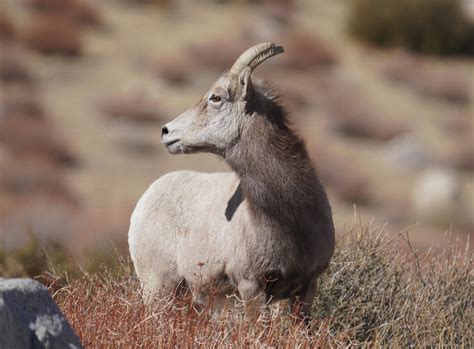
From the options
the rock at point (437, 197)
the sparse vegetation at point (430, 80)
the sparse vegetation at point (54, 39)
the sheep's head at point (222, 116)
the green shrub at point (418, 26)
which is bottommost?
the rock at point (437, 197)

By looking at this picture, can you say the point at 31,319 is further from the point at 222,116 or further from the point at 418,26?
the point at 418,26

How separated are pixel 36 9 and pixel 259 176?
90.3 feet

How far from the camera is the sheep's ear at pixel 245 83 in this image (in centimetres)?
686

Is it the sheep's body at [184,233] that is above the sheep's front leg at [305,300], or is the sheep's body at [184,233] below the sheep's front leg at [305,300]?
above

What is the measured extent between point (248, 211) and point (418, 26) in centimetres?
2816

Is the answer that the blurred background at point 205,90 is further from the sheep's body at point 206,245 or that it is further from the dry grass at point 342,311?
the dry grass at point 342,311

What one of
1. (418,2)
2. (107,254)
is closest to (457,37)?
(418,2)

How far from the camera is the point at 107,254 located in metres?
9.18

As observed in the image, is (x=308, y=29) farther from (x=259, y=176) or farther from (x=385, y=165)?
(x=259, y=176)

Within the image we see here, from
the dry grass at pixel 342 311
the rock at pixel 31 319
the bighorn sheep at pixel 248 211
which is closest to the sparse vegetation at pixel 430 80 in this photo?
the dry grass at pixel 342 311

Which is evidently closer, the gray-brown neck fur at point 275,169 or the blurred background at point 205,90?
the gray-brown neck fur at point 275,169

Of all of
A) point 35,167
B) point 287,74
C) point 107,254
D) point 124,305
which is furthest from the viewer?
point 287,74

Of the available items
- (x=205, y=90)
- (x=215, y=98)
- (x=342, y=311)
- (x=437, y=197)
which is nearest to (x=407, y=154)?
(x=437, y=197)

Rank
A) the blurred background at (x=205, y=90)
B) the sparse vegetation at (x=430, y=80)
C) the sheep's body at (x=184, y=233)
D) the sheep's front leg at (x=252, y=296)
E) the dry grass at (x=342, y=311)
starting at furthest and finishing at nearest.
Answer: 1. the sparse vegetation at (x=430, y=80)
2. the blurred background at (x=205, y=90)
3. the sheep's body at (x=184, y=233)
4. the sheep's front leg at (x=252, y=296)
5. the dry grass at (x=342, y=311)
